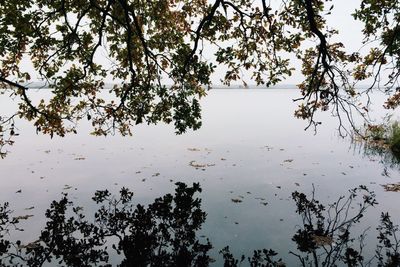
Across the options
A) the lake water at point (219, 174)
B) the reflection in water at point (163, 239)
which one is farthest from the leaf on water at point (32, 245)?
the lake water at point (219, 174)

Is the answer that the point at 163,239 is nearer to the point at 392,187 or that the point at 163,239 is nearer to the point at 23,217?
the point at 23,217

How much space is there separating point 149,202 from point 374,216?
8463mm

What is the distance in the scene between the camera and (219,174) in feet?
55.4

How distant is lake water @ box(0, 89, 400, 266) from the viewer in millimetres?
10828

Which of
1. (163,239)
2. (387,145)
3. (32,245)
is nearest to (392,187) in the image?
(387,145)

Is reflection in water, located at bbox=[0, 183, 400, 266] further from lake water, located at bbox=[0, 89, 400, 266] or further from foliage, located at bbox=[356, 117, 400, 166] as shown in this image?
foliage, located at bbox=[356, 117, 400, 166]

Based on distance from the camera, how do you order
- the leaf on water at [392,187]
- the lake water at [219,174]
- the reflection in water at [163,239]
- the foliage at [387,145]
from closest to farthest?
the reflection in water at [163,239] < the lake water at [219,174] < the leaf on water at [392,187] < the foliage at [387,145]

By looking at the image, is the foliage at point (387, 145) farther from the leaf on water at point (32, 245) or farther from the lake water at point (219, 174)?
the leaf on water at point (32, 245)

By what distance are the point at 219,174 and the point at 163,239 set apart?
8233 millimetres

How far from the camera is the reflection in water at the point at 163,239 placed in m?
8.15

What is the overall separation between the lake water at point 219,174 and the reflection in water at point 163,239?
1.30ft

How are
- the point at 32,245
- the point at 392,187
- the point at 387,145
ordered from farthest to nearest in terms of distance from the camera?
1. the point at 387,145
2. the point at 392,187
3. the point at 32,245

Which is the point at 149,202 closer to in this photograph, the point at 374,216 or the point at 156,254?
the point at 156,254

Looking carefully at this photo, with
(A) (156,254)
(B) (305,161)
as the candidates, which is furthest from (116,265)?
(B) (305,161)
